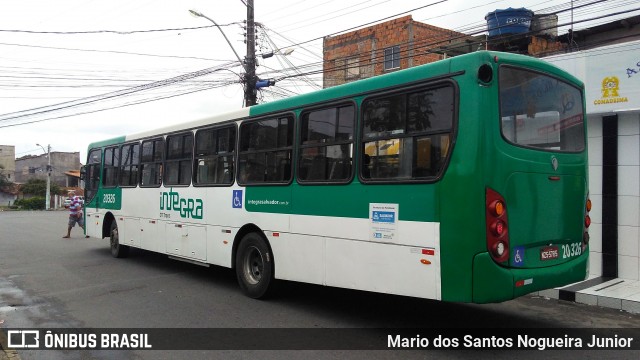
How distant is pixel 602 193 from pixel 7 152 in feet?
298

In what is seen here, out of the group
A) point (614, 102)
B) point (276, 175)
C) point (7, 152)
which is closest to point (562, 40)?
point (614, 102)

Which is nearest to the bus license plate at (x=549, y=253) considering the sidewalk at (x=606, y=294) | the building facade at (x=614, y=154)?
the sidewalk at (x=606, y=294)

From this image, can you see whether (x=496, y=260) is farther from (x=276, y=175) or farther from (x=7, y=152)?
(x=7, y=152)

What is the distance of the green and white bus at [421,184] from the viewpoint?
466cm

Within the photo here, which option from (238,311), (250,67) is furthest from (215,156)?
(250,67)

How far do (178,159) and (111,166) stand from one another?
365cm

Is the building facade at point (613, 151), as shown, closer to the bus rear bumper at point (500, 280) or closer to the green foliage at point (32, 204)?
the bus rear bumper at point (500, 280)

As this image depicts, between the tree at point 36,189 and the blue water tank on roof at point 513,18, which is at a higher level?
the blue water tank on roof at point 513,18

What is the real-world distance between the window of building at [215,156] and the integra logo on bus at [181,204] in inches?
15.8

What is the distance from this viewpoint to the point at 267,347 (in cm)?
524

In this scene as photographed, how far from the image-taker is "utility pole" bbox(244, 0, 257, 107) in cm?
1658

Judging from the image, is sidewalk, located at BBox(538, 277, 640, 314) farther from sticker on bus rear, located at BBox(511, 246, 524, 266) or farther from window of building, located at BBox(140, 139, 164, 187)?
window of building, located at BBox(140, 139, 164, 187)

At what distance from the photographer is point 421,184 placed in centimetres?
500

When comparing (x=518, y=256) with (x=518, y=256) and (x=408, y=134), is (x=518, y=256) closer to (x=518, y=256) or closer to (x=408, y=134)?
(x=518, y=256)
